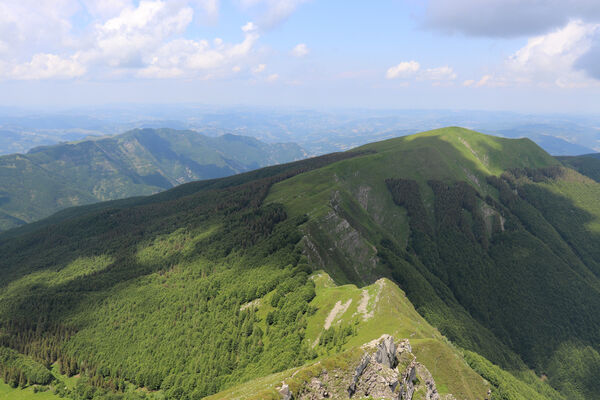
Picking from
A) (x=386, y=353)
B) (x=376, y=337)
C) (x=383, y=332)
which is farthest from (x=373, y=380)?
(x=383, y=332)

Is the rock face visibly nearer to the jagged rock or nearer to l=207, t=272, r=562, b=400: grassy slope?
the jagged rock

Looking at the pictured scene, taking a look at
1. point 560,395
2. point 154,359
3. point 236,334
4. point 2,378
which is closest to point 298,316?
point 236,334

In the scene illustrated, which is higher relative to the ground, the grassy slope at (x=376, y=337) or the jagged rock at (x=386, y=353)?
the jagged rock at (x=386, y=353)

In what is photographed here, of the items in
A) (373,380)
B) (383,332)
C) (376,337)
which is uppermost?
(373,380)

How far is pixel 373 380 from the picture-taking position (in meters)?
58.5

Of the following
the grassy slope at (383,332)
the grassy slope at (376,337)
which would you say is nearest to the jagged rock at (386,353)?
the grassy slope at (376,337)

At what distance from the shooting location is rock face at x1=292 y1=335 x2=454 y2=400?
55.1m

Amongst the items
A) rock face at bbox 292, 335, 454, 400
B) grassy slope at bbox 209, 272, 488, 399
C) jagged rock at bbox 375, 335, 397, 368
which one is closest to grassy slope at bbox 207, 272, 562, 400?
grassy slope at bbox 209, 272, 488, 399

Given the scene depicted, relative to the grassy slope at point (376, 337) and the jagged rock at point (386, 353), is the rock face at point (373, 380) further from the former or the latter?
the grassy slope at point (376, 337)

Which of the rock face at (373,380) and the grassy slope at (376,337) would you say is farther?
the grassy slope at (376,337)

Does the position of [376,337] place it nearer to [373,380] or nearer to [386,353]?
[386,353]

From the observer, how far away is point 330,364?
191 ft

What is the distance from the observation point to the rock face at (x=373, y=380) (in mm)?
55094

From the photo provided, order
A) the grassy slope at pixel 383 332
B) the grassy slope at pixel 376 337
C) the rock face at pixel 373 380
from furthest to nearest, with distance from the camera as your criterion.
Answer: the grassy slope at pixel 383 332 → the grassy slope at pixel 376 337 → the rock face at pixel 373 380
